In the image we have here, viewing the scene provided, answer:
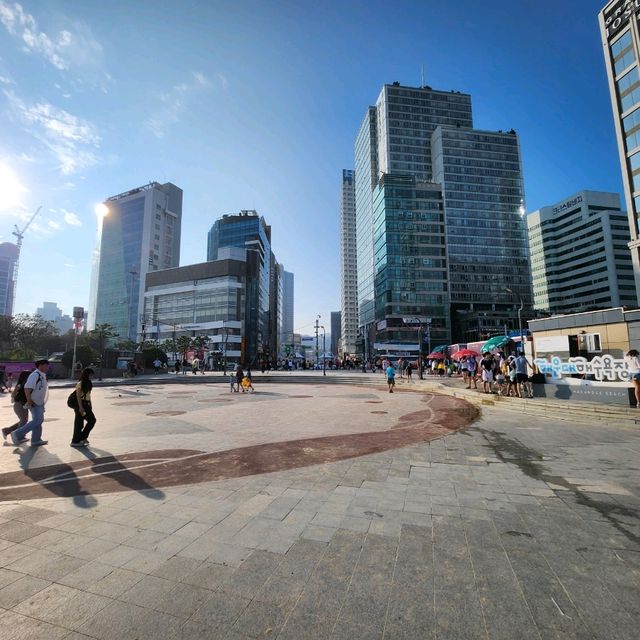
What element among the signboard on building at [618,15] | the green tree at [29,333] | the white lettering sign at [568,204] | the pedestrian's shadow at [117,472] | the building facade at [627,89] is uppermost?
the white lettering sign at [568,204]

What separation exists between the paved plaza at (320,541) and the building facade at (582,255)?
405 ft

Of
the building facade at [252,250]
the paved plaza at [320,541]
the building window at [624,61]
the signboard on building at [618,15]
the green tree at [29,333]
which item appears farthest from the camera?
the building facade at [252,250]

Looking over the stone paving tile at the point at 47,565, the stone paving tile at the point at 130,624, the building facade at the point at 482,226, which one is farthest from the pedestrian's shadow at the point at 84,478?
the building facade at the point at 482,226

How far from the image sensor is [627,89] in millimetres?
46750

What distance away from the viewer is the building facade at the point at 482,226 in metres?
100

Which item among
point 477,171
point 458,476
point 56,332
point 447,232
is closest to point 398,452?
point 458,476

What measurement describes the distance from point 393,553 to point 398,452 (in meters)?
4.15

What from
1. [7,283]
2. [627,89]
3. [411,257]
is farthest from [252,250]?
[7,283]

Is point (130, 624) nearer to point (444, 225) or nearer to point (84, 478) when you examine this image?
point (84, 478)

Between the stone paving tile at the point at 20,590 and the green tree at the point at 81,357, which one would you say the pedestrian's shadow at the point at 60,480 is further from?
the green tree at the point at 81,357

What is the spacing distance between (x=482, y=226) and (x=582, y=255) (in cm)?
5565

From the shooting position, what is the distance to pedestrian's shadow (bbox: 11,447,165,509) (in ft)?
16.6

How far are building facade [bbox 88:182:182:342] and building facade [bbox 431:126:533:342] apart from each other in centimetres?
10758

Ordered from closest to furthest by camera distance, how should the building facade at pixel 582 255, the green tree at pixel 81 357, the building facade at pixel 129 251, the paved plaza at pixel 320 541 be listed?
the paved plaza at pixel 320 541 < the green tree at pixel 81 357 < the building facade at pixel 582 255 < the building facade at pixel 129 251
